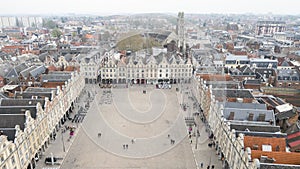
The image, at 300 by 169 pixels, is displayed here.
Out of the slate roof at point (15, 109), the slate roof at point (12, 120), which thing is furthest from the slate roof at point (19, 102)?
the slate roof at point (12, 120)

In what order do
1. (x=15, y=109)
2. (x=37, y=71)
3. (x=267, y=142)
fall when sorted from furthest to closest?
1. (x=37, y=71)
2. (x=15, y=109)
3. (x=267, y=142)

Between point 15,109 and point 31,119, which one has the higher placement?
point 15,109

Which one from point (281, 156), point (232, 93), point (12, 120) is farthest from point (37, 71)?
point (281, 156)

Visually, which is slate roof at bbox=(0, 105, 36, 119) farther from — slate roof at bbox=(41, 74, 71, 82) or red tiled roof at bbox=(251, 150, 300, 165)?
red tiled roof at bbox=(251, 150, 300, 165)

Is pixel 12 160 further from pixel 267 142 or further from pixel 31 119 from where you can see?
pixel 267 142

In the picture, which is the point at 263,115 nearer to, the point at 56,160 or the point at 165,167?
the point at 165,167

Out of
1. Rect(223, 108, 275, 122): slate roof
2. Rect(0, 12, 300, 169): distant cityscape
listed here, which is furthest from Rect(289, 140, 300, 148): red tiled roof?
Rect(223, 108, 275, 122): slate roof

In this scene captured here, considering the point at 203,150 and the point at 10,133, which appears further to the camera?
the point at 203,150

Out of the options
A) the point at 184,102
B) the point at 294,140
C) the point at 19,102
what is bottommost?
the point at 184,102

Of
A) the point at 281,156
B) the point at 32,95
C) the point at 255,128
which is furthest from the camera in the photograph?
the point at 32,95
